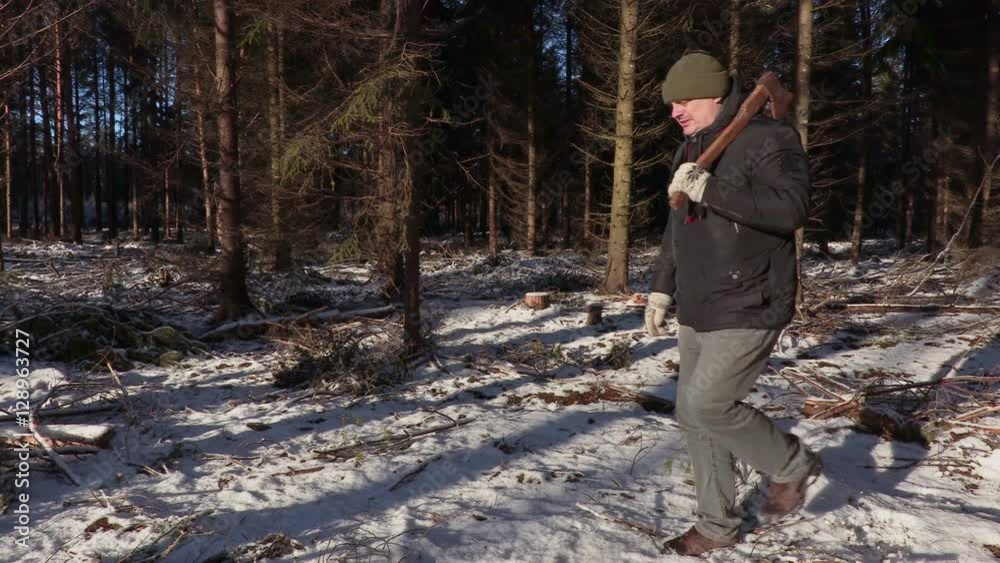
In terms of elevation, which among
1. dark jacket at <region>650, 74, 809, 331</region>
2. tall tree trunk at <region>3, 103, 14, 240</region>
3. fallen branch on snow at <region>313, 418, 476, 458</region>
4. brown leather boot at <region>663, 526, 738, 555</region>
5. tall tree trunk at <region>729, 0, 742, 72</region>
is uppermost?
tall tree trunk at <region>729, 0, 742, 72</region>

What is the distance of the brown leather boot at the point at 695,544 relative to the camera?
A: 2734 mm

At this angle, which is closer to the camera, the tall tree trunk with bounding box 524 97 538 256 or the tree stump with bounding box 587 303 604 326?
the tree stump with bounding box 587 303 604 326

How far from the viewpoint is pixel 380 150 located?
6664mm

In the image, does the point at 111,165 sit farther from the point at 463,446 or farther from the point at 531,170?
the point at 463,446

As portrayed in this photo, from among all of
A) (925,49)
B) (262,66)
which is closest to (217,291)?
(262,66)

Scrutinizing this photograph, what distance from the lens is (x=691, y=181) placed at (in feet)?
8.28

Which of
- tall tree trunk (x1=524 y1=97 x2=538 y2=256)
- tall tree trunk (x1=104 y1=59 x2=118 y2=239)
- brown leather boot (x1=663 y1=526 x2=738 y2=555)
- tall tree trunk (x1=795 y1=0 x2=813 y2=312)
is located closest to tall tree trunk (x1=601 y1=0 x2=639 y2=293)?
tall tree trunk (x1=795 y1=0 x2=813 y2=312)

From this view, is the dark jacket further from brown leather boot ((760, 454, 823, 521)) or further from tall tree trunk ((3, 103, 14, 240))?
tall tree trunk ((3, 103, 14, 240))

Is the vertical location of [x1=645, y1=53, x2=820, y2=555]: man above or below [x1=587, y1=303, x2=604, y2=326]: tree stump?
above

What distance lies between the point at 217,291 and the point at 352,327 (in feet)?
10.5

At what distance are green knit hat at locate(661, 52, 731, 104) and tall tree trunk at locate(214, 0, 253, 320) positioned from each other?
729 centimetres

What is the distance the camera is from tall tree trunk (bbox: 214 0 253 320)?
8273 mm

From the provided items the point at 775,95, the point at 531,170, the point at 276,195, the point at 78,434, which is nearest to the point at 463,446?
the point at 78,434

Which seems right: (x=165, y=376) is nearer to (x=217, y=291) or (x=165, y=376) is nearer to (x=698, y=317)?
(x=217, y=291)
